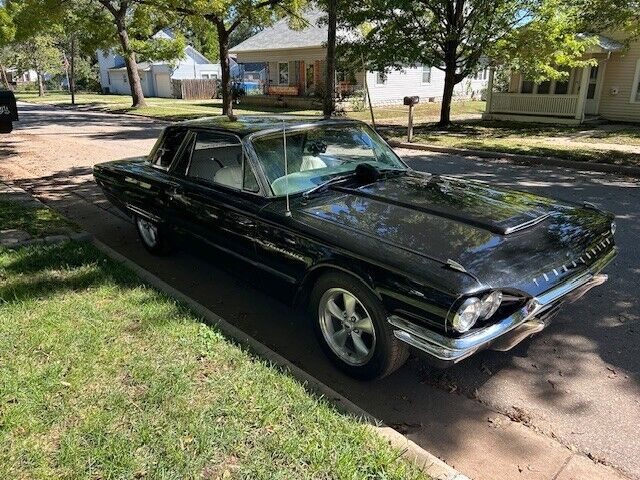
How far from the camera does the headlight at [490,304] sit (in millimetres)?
2609

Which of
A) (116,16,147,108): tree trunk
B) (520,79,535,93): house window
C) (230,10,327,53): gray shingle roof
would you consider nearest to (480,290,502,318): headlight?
(520,79,535,93): house window

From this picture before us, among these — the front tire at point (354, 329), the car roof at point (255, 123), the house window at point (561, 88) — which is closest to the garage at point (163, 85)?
the house window at point (561, 88)

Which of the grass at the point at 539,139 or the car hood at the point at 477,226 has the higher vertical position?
the car hood at the point at 477,226

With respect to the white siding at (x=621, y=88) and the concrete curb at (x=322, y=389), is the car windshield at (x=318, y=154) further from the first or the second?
the white siding at (x=621, y=88)

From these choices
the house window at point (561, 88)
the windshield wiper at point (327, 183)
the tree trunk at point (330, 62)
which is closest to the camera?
the windshield wiper at point (327, 183)

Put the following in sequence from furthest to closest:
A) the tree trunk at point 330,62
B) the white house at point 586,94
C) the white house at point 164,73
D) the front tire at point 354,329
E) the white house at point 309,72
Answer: the white house at point 164,73
the white house at point 309,72
the white house at point 586,94
the tree trunk at point 330,62
the front tire at point 354,329

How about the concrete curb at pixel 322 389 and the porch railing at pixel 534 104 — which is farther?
the porch railing at pixel 534 104

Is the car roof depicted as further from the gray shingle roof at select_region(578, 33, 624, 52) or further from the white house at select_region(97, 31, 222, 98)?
the white house at select_region(97, 31, 222, 98)

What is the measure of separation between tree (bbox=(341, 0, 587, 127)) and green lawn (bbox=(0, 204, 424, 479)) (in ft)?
44.7

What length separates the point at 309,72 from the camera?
99.9 ft

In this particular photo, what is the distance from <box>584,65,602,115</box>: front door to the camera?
64.4 feet

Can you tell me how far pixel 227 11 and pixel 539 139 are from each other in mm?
13229

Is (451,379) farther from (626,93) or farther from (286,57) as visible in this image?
(286,57)

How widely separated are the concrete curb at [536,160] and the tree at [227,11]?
9067mm
